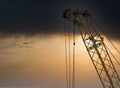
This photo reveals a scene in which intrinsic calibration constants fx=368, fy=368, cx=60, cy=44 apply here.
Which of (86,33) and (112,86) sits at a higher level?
(86,33)

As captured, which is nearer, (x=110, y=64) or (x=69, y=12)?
(x=69, y=12)

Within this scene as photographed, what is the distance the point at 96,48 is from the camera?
4000 cm

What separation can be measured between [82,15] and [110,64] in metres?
7.05

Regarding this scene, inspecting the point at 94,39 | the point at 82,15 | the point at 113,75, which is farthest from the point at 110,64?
the point at 82,15

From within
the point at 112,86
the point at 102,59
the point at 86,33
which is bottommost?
the point at 112,86

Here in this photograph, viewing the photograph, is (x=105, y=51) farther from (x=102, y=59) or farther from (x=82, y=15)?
(x=82, y=15)

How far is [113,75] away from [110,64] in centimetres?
140

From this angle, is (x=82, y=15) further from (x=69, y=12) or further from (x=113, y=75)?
(x=113, y=75)

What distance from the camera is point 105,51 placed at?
40.8 metres

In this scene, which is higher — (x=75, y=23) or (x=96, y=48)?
(x=75, y=23)

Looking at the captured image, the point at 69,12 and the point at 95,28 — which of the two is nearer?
the point at 69,12

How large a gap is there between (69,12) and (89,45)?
4900 millimetres

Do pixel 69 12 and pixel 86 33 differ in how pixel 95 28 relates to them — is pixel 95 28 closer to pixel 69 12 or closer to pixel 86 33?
pixel 86 33

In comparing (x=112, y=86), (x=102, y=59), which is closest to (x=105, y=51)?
(x=102, y=59)
